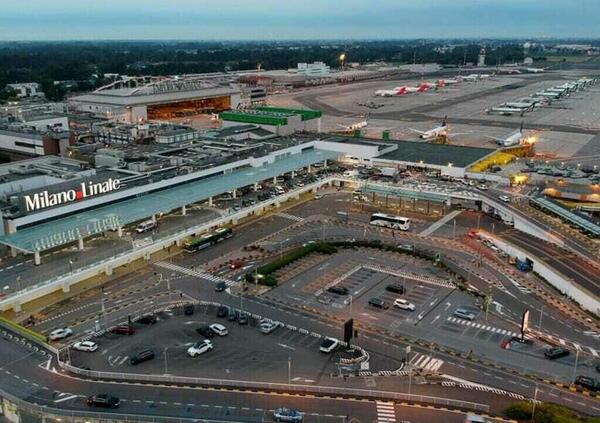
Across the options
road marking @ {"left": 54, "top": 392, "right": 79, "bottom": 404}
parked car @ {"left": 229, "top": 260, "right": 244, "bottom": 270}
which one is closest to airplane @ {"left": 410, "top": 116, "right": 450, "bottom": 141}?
parked car @ {"left": 229, "top": 260, "right": 244, "bottom": 270}

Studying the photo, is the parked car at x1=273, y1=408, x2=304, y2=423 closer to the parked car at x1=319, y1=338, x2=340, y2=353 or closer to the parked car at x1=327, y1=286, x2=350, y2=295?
the parked car at x1=319, y1=338, x2=340, y2=353

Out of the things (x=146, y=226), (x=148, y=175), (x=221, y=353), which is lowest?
(x=221, y=353)

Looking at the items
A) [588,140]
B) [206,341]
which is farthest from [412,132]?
[206,341]

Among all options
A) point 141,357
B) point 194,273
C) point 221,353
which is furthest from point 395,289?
point 141,357

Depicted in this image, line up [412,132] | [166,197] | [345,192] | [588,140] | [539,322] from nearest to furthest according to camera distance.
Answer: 1. [539,322]
2. [166,197]
3. [345,192]
4. [588,140]
5. [412,132]

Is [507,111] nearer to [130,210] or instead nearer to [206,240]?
[206,240]

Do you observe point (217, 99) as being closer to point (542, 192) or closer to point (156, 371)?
point (542, 192)
